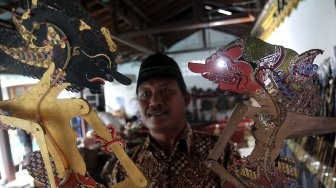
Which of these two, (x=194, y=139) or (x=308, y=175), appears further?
(x=308, y=175)

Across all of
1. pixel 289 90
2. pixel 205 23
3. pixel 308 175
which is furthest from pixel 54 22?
pixel 205 23

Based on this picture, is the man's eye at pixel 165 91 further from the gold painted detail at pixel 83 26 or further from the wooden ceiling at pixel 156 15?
the wooden ceiling at pixel 156 15

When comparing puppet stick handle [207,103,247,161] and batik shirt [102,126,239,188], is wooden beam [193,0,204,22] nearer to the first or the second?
batik shirt [102,126,239,188]

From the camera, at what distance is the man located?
789 millimetres

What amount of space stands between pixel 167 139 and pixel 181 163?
0.09m

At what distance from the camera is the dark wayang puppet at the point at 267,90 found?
559 mm

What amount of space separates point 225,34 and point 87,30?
698 cm

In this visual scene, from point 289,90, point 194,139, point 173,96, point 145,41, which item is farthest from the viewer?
point 145,41

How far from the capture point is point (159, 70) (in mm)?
803

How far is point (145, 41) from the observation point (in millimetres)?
5000

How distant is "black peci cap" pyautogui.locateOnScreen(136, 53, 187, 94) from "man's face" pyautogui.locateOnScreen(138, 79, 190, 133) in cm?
2

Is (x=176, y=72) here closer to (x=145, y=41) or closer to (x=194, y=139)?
(x=194, y=139)

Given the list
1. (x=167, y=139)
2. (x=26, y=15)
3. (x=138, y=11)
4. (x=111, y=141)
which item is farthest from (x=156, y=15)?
(x=111, y=141)

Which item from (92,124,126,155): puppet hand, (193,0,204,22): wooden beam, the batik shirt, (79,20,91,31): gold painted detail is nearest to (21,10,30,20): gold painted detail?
(79,20,91,31): gold painted detail
